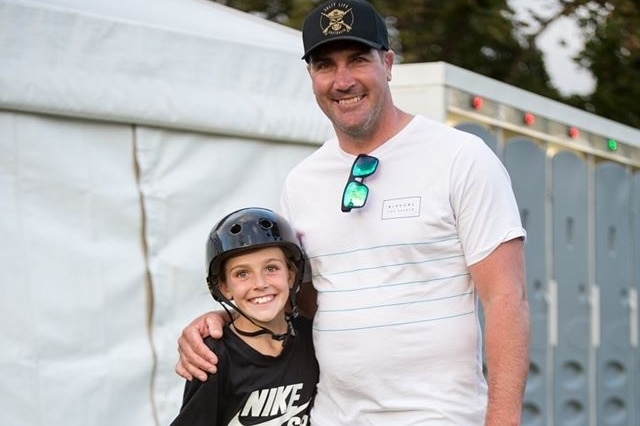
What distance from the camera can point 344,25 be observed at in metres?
3.14

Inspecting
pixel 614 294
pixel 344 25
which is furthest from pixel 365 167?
pixel 614 294

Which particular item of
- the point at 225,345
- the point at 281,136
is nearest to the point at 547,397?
the point at 281,136

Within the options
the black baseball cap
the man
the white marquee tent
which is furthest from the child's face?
the white marquee tent

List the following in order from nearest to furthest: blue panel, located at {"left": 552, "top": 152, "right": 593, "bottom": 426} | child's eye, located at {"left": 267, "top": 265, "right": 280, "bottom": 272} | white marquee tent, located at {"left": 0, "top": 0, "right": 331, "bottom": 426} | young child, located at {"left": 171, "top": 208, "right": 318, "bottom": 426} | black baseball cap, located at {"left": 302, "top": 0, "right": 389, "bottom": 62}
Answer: black baseball cap, located at {"left": 302, "top": 0, "right": 389, "bottom": 62}
young child, located at {"left": 171, "top": 208, "right": 318, "bottom": 426}
child's eye, located at {"left": 267, "top": 265, "right": 280, "bottom": 272}
white marquee tent, located at {"left": 0, "top": 0, "right": 331, "bottom": 426}
blue panel, located at {"left": 552, "top": 152, "right": 593, "bottom": 426}

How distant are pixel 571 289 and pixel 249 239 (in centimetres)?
457

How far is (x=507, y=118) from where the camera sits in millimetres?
6836

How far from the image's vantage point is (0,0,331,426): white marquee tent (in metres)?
4.55

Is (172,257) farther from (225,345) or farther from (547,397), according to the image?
(547,397)

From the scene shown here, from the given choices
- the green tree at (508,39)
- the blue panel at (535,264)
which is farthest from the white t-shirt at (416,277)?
the green tree at (508,39)

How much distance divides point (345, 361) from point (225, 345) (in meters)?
0.35

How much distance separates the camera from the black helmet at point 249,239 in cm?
330

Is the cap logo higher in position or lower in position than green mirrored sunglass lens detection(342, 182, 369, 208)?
higher

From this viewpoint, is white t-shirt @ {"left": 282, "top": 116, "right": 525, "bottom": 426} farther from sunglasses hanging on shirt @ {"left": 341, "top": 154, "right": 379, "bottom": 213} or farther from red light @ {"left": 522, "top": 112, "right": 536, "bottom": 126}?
red light @ {"left": 522, "top": 112, "right": 536, "bottom": 126}

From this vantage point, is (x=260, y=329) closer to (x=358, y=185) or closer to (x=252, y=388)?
A: (x=252, y=388)
